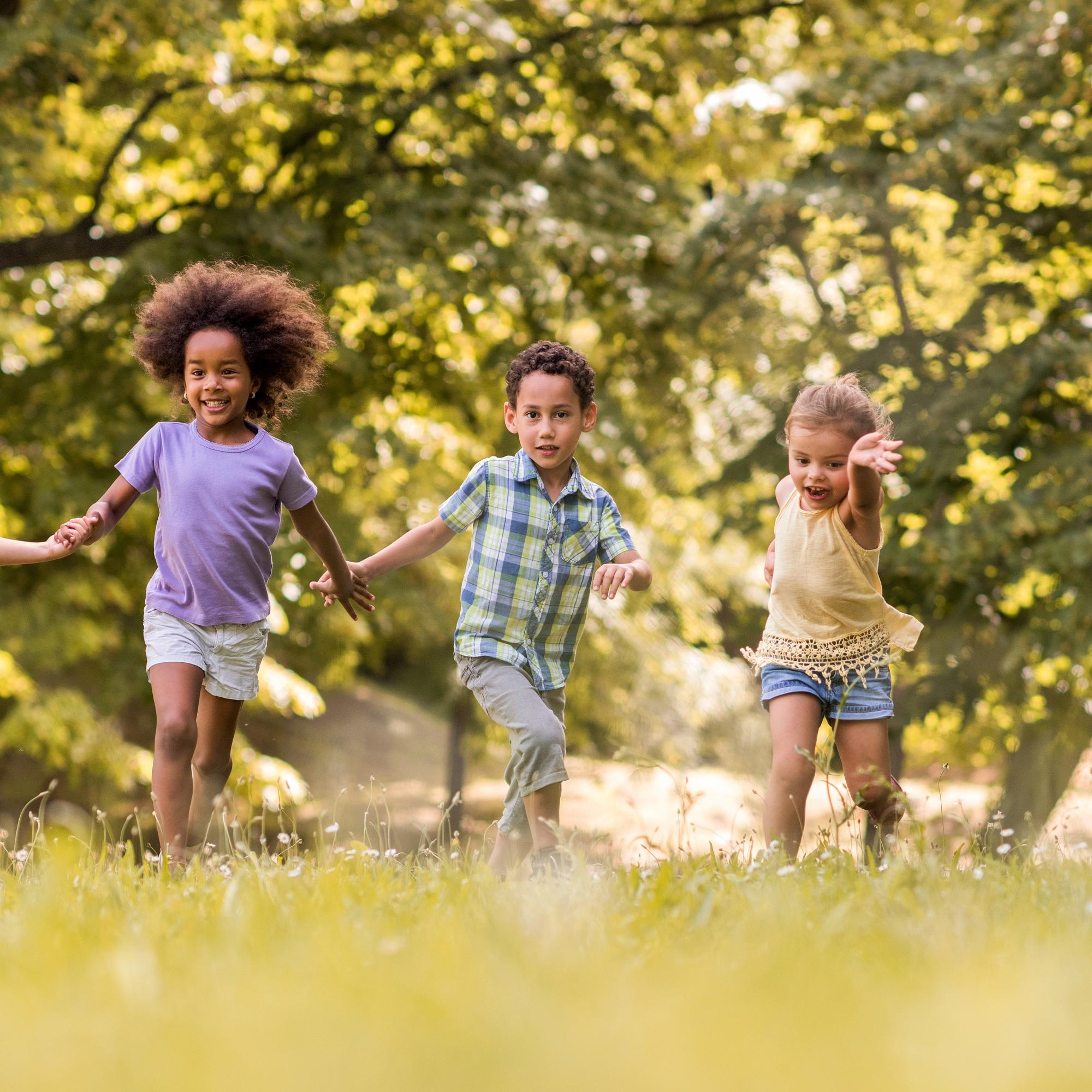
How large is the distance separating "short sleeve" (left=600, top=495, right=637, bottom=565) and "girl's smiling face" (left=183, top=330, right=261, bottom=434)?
136 centimetres

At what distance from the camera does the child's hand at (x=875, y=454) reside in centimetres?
367

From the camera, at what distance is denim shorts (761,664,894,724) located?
417 centimetres

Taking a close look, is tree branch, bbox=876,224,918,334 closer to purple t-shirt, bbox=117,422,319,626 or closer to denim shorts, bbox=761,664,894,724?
denim shorts, bbox=761,664,894,724

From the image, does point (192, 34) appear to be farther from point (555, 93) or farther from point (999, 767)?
point (999, 767)

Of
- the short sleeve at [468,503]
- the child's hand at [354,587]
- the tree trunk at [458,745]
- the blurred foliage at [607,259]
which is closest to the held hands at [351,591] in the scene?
the child's hand at [354,587]

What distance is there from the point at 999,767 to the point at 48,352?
9.51 m

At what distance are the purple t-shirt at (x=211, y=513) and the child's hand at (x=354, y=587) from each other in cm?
22

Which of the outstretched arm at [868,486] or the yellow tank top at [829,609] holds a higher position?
the outstretched arm at [868,486]

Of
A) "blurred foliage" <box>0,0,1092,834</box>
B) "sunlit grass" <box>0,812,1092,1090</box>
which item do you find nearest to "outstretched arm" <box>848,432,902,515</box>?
"sunlit grass" <box>0,812,1092,1090</box>

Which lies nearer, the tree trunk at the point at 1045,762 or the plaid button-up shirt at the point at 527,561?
the plaid button-up shirt at the point at 527,561

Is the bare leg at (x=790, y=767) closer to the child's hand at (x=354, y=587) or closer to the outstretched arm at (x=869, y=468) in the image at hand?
the outstretched arm at (x=869, y=468)

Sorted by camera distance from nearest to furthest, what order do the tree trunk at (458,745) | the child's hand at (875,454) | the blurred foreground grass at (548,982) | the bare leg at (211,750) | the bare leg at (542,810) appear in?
1. the blurred foreground grass at (548,982)
2. the child's hand at (875,454)
3. the bare leg at (542,810)
4. the bare leg at (211,750)
5. the tree trunk at (458,745)

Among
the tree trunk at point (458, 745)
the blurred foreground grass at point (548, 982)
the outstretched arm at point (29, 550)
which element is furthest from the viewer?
the tree trunk at point (458, 745)

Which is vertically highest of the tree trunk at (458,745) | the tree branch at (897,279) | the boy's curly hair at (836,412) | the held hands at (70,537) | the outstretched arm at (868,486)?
the tree branch at (897,279)
